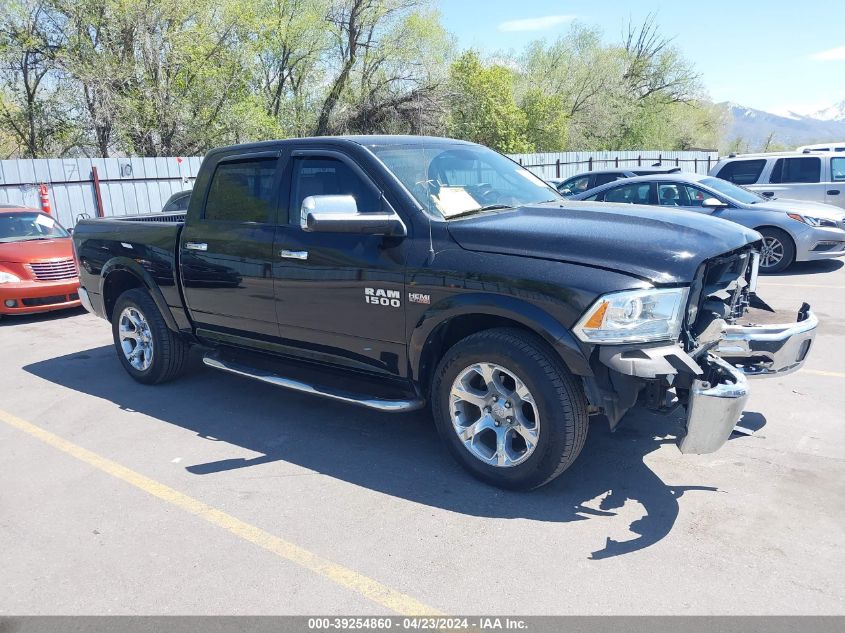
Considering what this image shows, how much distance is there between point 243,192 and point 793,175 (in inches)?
459

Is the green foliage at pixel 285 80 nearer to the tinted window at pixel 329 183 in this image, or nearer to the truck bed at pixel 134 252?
the truck bed at pixel 134 252

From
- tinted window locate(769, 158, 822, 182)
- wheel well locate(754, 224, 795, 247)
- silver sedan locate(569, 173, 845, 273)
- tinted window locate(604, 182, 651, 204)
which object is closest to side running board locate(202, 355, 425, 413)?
silver sedan locate(569, 173, 845, 273)

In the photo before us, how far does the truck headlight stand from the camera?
3307mm

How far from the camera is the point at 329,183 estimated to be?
4.54 metres

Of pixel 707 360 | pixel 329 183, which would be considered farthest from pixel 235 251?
pixel 707 360

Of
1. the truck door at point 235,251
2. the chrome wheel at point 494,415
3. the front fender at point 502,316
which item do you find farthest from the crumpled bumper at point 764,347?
the truck door at point 235,251

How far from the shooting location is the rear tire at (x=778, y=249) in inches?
412

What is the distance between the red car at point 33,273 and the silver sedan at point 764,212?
7435 mm

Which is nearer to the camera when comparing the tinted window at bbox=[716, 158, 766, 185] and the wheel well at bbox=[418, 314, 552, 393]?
the wheel well at bbox=[418, 314, 552, 393]

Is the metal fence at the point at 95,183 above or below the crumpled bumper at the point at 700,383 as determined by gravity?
above

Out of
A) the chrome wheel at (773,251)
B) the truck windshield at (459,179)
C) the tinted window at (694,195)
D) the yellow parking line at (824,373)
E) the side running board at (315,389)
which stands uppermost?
the truck windshield at (459,179)

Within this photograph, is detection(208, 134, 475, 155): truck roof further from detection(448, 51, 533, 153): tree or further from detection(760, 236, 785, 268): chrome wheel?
detection(448, 51, 533, 153): tree

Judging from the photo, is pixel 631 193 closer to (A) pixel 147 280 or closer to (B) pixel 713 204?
(B) pixel 713 204

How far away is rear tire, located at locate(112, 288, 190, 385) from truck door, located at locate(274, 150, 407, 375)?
162cm
